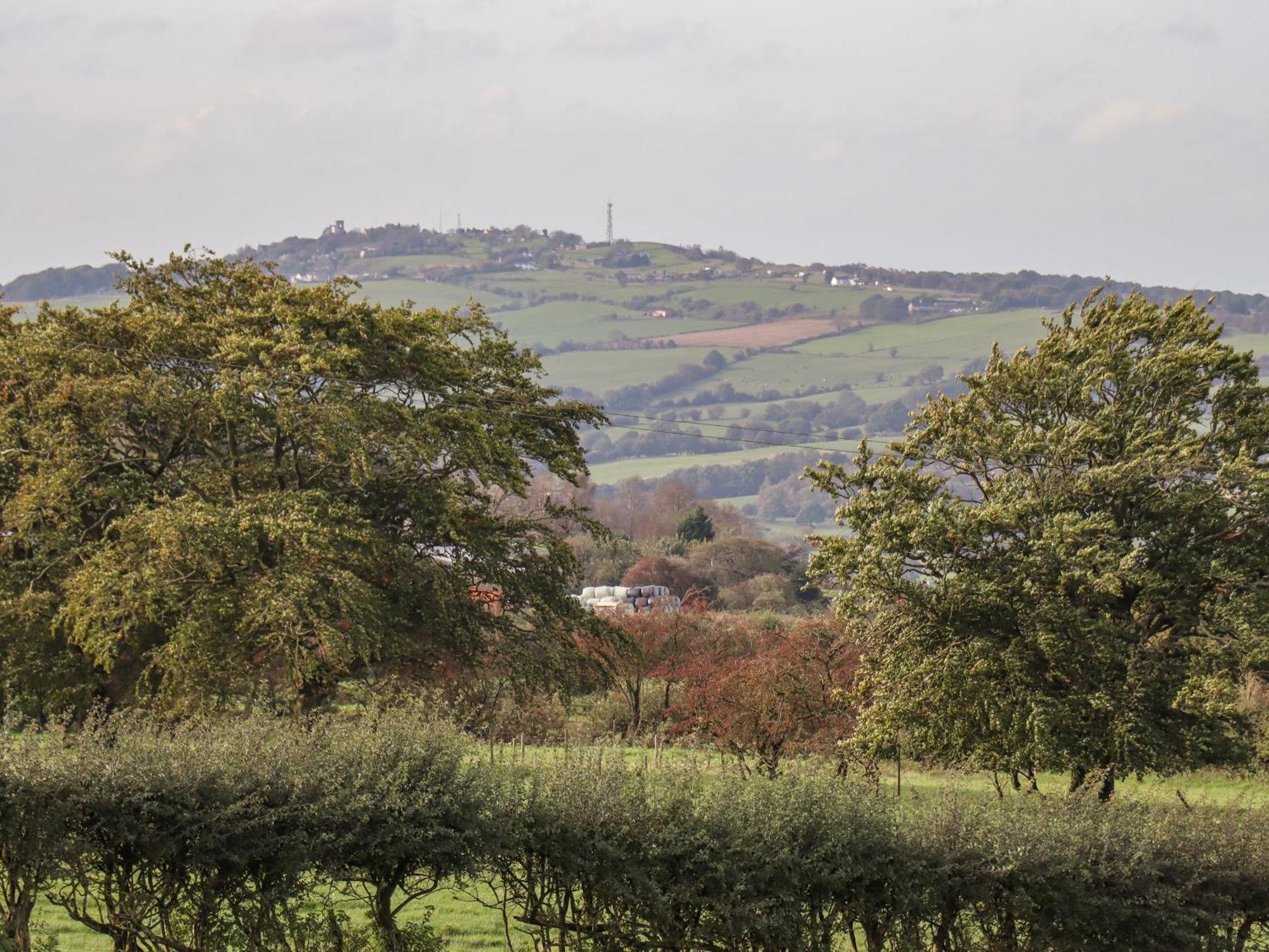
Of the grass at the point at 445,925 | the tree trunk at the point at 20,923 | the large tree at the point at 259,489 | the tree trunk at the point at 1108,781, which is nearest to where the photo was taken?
the tree trunk at the point at 20,923

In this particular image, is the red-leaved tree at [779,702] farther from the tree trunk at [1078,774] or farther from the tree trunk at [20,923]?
the tree trunk at [20,923]

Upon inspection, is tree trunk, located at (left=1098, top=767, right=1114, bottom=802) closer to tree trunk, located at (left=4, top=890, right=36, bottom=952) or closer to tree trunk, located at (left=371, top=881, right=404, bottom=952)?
tree trunk, located at (left=371, top=881, right=404, bottom=952)

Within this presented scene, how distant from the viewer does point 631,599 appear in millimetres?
52219

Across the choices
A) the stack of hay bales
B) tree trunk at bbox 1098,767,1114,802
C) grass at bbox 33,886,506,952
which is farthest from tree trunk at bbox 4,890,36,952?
the stack of hay bales

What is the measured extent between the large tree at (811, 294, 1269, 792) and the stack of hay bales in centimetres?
1616

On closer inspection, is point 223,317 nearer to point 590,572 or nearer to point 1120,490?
point 1120,490

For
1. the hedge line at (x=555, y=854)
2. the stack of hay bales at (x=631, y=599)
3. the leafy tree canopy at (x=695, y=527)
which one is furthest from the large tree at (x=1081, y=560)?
the leafy tree canopy at (x=695, y=527)

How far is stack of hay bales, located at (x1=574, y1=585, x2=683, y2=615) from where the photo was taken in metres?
39.3

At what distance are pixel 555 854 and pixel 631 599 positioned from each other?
4262 cm

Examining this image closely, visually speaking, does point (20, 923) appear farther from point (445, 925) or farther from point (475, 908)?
point (475, 908)

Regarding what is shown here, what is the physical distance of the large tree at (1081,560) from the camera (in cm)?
1875

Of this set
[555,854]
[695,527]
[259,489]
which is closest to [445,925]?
A: [555,854]

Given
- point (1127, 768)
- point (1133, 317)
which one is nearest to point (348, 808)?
point (1127, 768)

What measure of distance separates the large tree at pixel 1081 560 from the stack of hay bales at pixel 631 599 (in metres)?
16.2
